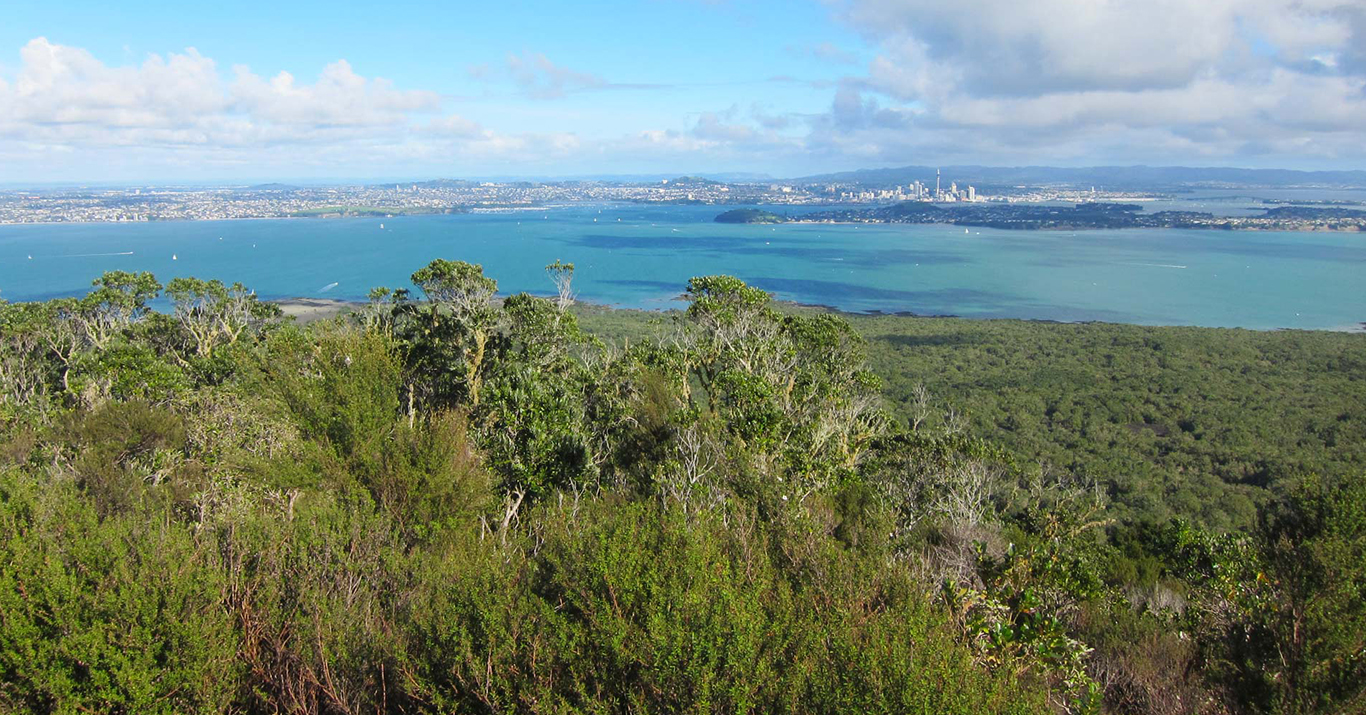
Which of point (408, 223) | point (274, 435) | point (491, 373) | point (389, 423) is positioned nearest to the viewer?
point (389, 423)

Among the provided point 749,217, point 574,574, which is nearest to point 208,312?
point 574,574

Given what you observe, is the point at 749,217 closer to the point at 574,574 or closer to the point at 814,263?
the point at 814,263

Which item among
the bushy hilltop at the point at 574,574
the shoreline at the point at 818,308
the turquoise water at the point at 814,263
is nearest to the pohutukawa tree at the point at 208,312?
the bushy hilltop at the point at 574,574

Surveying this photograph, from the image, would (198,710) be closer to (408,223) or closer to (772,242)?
(772,242)

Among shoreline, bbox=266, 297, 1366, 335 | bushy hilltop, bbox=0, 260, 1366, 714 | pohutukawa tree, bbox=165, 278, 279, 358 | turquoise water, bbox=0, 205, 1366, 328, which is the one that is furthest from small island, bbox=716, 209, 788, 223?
bushy hilltop, bbox=0, 260, 1366, 714

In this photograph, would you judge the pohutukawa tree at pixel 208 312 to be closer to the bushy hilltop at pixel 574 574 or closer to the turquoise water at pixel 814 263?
the bushy hilltop at pixel 574 574

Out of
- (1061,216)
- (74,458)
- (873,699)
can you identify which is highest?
(1061,216)

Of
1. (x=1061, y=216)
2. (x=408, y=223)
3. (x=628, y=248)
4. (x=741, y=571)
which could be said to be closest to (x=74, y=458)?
(x=741, y=571)
